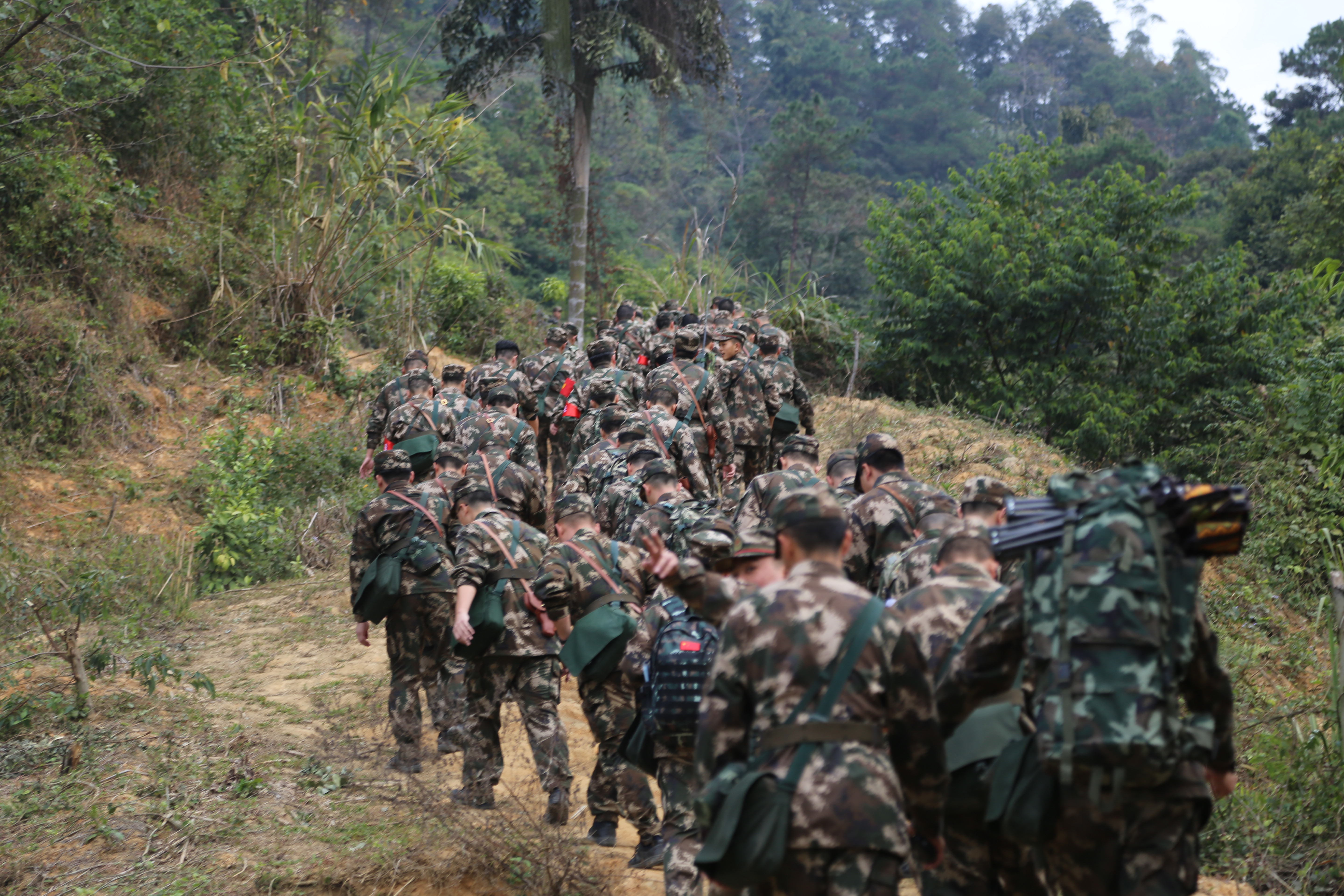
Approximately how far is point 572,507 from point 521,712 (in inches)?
53.5

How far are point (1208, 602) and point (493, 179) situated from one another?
2740cm

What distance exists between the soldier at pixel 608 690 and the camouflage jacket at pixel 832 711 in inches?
89.2

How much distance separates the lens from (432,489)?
7.30 m

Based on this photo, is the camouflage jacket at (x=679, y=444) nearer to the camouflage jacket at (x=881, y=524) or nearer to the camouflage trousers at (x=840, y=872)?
the camouflage jacket at (x=881, y=524)

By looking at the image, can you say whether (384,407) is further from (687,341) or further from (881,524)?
(881,524)

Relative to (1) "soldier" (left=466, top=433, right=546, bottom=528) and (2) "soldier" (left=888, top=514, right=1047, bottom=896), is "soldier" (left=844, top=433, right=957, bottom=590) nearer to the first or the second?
(2) "soldier" (left=888, top=514, right=1047, bottom=896)

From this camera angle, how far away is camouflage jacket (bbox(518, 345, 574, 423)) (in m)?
11.8

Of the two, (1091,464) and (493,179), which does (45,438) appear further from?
(493,179)

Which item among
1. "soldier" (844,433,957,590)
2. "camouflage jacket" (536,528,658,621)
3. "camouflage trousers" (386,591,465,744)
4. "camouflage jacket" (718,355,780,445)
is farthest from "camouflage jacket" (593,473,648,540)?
"camouflage jacket" (718,355,780,445)

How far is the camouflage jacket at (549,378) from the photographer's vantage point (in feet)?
38.8

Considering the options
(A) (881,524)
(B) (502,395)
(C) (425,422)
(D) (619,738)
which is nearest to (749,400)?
(B) (502,395)

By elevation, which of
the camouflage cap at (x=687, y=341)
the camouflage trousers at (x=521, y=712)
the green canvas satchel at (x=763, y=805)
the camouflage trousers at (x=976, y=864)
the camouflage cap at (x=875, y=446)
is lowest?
the camouflage trousers at (x=521, y=712)

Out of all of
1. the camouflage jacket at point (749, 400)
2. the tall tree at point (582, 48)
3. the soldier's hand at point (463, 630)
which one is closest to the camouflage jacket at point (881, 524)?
the soldier's hand at point (463, 630)

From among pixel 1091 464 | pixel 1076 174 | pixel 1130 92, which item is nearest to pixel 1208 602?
pixel 1091 464
